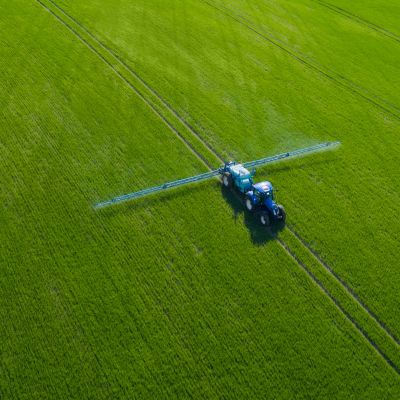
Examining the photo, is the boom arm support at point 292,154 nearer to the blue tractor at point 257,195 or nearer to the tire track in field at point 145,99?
the blue tractor at point 257,195

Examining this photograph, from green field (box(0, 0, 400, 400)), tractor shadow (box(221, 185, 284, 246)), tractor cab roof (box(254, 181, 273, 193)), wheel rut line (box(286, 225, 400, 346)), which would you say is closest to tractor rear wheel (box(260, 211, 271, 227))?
tractor shadow (box(221, 185, 284, 246))

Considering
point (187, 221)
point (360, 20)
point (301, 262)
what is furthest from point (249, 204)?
point (360, 20)

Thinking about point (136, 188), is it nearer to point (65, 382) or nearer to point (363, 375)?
point (65, 382)

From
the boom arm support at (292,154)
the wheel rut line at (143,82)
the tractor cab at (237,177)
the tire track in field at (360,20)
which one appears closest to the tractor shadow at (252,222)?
the tractor cab at (237,177)

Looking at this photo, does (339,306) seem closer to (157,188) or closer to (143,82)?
(157,188)

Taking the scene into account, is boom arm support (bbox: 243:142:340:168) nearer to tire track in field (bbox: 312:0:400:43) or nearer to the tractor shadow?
the tractor shadow

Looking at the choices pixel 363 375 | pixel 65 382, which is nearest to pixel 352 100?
pixel 363 375
